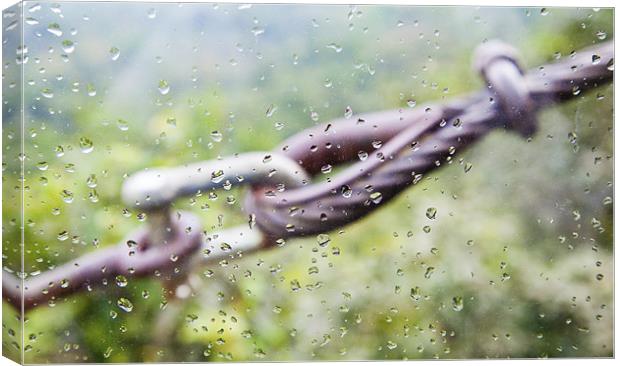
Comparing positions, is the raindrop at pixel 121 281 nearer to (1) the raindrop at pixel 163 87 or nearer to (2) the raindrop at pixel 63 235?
(2) the raindrop at pixel 63 235

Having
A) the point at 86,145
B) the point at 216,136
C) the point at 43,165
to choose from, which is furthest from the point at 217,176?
the point at 43,165

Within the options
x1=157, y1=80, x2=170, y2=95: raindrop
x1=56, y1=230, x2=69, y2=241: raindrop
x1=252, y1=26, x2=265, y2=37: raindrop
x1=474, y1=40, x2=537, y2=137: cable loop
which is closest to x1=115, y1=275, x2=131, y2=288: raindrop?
x1=56, y1=230, x2=69, y2=241: raindrop

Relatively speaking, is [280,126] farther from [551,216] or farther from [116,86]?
[551,216]

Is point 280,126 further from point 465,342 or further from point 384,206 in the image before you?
point 465,342

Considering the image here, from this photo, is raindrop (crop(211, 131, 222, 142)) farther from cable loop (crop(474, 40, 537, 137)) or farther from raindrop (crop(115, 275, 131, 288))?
cable loop (crop(474, 40, 537, 137))

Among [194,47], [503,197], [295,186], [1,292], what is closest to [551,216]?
[503,197]

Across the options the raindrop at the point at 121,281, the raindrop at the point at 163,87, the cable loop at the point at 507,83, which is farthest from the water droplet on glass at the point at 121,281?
the cable loop at the point at 507,83

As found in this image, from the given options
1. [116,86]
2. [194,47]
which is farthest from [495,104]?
[116,86]

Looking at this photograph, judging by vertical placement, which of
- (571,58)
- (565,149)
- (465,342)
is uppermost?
(571,58)

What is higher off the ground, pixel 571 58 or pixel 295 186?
pixel 571 58
